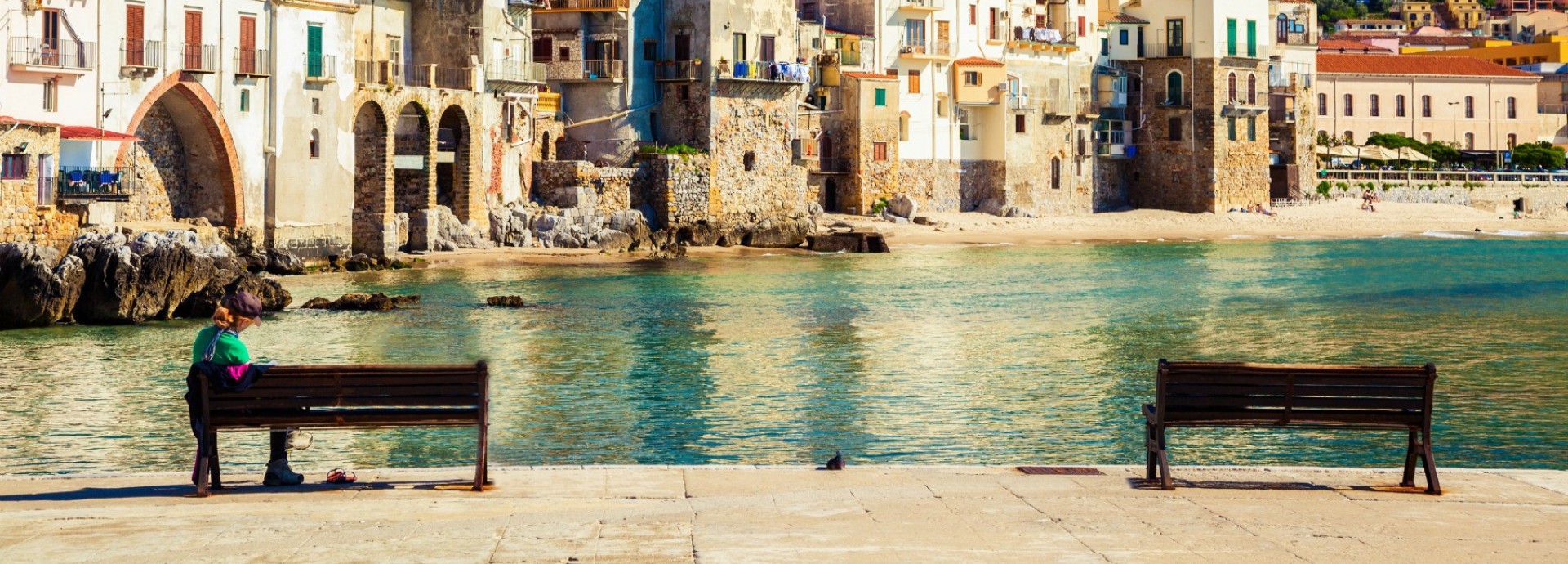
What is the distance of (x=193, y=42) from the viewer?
47.6 m

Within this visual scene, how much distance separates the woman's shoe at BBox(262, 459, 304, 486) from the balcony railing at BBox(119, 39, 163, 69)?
114 ft

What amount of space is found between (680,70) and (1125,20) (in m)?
27.9

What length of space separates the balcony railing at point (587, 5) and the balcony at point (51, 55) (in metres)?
19.6

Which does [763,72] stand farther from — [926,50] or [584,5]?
[926,50]

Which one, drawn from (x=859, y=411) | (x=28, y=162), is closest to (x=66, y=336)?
(x=28, y=162)

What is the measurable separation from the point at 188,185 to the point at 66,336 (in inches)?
634

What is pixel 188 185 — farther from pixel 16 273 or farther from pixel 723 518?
pixel 723 518

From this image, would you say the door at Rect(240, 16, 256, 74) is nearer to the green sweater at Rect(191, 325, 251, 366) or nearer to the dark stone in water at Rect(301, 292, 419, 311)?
the dark stone in water at Rect(301, 292, 419, 311)

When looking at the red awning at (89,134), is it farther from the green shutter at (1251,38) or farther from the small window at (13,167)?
the green shutter at (1251,38)

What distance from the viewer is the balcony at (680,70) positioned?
64188mm

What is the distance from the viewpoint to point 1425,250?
69562 mm

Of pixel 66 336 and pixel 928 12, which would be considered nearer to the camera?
pixel 66 336

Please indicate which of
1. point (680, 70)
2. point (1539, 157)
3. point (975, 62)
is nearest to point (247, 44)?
point (680, 70)

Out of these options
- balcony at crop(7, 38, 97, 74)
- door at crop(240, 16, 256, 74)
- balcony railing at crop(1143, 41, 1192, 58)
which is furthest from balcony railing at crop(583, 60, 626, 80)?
balcony railing at crop(1143, 41, 1192, 58)
